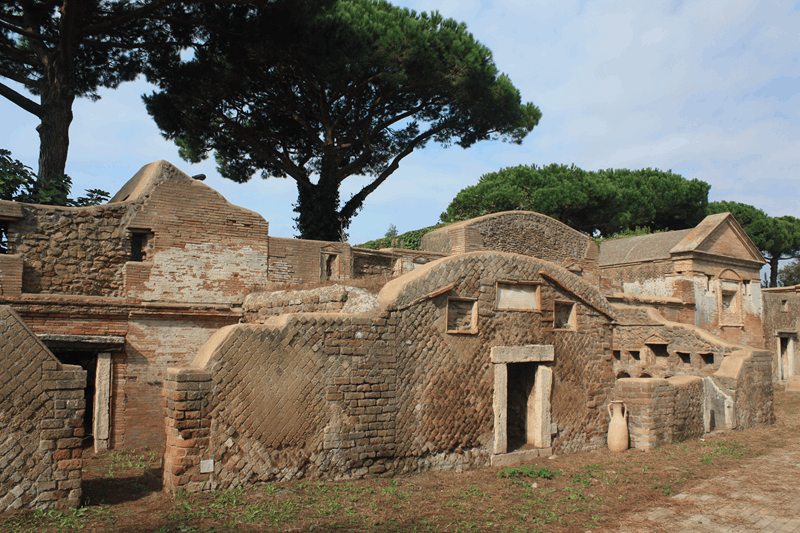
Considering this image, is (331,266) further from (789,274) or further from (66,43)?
(789,274)

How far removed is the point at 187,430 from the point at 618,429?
22.5ft

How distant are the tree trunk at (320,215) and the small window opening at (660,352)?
38.0ft

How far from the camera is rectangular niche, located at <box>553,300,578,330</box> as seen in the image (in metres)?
9.41

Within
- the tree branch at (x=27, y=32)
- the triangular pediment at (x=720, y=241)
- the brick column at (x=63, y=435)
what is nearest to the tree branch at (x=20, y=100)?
the tree branch at (x=27, y=32)

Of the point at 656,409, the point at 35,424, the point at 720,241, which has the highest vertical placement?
the point at 720,241

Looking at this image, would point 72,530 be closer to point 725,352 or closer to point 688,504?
point 688,504

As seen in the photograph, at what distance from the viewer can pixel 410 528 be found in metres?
5.66

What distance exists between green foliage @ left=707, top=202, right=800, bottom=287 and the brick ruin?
2782 cm

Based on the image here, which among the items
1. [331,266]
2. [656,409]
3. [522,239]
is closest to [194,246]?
[331,266]

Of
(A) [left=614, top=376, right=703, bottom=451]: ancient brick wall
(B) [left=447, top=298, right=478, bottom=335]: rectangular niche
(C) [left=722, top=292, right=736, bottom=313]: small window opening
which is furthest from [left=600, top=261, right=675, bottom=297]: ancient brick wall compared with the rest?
(B) [left=447, top=298, right=478, bottom=335]: rectangular niche

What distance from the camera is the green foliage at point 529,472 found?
306 inches

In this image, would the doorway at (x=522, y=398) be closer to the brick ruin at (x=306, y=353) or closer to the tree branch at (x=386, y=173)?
the brick ruin at (x=306, y=353)

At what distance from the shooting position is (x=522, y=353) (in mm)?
8680

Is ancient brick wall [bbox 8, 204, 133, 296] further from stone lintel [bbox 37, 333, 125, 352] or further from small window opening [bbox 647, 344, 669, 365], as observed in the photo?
small window opening [bbox 647, 344, 669, 365]
